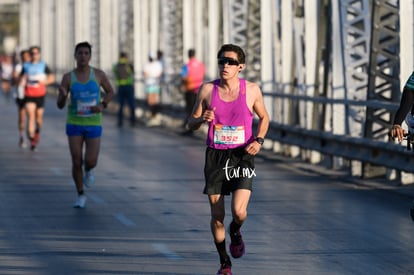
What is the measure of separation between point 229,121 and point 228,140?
14 centimetres

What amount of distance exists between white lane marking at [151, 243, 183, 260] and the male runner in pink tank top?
102 centimetres

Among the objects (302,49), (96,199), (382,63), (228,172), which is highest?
(302,49)

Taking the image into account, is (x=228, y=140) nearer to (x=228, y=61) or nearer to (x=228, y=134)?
(x=228, y=134)

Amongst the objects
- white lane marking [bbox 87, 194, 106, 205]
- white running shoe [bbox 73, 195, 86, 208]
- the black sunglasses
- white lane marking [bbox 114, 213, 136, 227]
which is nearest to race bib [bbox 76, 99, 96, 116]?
white running shoe [bbox 73, 195, 86, 208]

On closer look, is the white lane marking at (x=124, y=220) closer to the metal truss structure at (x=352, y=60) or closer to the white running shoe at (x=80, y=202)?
the white running shoe at (x=80, y=202)

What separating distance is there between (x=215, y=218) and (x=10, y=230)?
3.51 metres

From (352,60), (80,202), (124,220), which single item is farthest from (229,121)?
(352,60)

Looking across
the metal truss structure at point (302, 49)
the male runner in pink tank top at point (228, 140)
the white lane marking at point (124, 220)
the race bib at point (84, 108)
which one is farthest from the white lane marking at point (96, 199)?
the male runner in pink tank top at point (228, 140)

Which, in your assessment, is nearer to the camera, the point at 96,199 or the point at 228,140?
the point at 228,140

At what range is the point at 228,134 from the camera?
1046 centimetres

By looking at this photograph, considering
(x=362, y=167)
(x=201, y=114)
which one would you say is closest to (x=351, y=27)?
(x=362, y=167)

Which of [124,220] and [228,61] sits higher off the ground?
[228,61]

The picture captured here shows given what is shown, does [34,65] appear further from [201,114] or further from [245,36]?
[201,114]

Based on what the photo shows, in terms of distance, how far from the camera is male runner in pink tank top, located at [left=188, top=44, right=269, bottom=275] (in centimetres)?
1040
